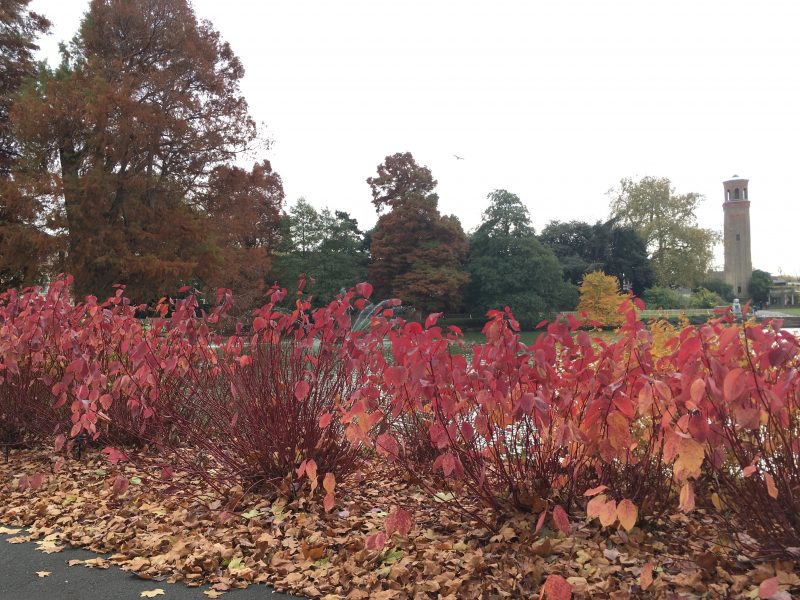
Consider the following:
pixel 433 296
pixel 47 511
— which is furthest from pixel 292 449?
pixel 433 296

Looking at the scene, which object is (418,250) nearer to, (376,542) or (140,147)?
(140,147)

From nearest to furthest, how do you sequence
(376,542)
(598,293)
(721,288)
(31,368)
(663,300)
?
→ 1. (376,542)
2. (31,368)
3. (598,293)
4. (663,300)
5. (721,288)

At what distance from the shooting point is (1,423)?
15.6 feet

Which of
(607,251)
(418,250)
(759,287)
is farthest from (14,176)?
(759,287)

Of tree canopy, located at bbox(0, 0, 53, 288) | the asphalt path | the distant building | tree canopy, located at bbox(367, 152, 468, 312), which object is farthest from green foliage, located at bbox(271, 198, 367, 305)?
the distant building

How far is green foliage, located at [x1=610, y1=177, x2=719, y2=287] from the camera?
141 ft

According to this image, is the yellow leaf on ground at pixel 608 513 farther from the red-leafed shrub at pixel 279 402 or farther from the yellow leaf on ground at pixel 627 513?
the red-leafed shrub at pixel 279 402

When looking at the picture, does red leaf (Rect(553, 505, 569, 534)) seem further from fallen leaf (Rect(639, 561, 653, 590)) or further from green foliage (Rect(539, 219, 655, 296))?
green foliage (Rect(539, 219, 655, 296))

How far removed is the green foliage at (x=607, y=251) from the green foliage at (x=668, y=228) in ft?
2.91

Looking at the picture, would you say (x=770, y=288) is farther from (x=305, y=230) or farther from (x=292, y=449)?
(x=292, y=449)

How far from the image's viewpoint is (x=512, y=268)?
111ft

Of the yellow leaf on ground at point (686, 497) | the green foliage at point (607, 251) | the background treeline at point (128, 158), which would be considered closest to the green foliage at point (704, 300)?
the green foliage at point (607, 251)

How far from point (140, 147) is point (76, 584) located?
17.4m

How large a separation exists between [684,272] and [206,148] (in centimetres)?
3507
